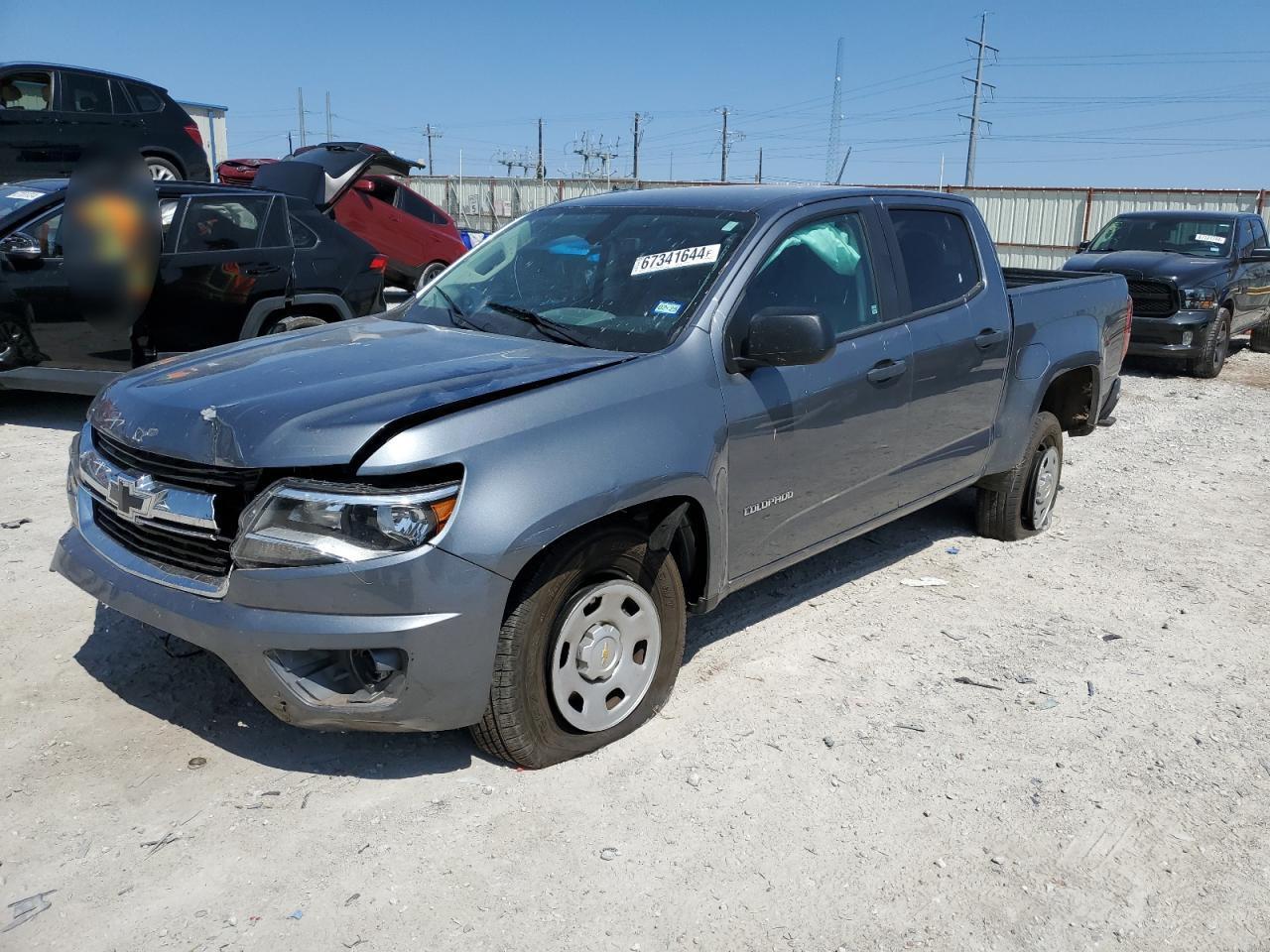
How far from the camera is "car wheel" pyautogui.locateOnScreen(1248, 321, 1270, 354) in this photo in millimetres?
14746

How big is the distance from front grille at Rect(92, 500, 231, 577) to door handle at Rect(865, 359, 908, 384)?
2505 millimetres

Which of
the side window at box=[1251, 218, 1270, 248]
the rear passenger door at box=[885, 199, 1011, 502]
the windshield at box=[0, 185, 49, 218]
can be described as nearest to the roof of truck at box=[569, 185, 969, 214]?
the rear passenger door at box=[885, 199, 1011, 502]

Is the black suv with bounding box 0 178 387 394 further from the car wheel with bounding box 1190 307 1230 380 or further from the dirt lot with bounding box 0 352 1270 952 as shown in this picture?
the car wheel with bounding box 1190 307 1230 380

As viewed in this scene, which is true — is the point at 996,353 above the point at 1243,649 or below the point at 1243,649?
above

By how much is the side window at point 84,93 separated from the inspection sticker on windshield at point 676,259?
402 inches

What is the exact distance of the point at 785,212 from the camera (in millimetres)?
4051

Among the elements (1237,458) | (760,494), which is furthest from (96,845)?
(1237,458)

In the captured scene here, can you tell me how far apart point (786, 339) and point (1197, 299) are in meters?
10.1

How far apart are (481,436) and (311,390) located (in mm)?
592

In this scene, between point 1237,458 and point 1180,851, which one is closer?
point 1180,851

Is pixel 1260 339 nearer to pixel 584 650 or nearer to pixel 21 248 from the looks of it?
pixel 584 650

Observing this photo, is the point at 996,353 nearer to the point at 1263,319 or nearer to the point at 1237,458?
the point at 1237,458

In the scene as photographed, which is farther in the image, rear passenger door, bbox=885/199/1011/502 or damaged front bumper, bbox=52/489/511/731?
rear passenger door, bbox=885/199/1011/502

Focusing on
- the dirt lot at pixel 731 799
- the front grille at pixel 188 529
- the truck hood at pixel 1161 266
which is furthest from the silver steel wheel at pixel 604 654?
the truck hood at pixel 1161 266
